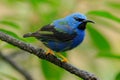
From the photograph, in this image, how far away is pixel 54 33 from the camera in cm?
222

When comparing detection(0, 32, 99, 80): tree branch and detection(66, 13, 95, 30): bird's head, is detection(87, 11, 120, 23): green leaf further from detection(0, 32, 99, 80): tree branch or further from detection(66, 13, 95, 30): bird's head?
detection(0, 32, 99, 80): tree branch

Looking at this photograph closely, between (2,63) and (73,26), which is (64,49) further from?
(2,63)

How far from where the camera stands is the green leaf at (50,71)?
97.7 inches

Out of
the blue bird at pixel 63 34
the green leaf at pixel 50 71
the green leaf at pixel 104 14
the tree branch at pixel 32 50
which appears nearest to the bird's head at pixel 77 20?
the blue bird at pixel 63 34

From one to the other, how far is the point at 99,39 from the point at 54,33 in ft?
1.50

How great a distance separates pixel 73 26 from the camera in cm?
242

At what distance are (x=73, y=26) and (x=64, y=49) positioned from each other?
17 cm

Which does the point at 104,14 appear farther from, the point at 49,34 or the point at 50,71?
the point at 50,71

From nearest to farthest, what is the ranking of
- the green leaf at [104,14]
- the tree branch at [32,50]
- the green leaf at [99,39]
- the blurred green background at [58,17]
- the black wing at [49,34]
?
the tree branch at [32,50], the black wing at [49,34], the green leaf at [104,14], the blurred green background at [58,17], the green leaf at [99,39]

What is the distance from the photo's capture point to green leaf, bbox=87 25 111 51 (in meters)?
2.57

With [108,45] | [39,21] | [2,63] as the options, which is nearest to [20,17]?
[39,21]

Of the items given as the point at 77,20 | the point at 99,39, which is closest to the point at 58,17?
the point at 77,20

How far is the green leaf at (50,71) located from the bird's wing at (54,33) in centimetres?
27

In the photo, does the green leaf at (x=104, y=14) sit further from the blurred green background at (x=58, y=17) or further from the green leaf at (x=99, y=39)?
the green leaf at (x=99, y=39)
